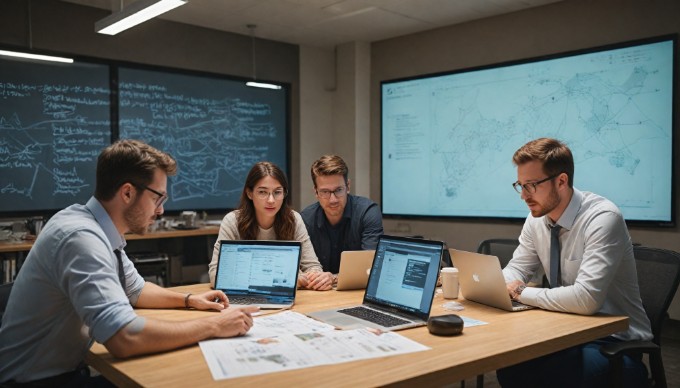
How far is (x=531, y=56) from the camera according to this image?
478 centimetres

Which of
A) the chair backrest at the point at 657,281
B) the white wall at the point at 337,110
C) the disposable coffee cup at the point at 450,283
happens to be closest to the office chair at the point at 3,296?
the disposable coffee cup at the point at 450,283

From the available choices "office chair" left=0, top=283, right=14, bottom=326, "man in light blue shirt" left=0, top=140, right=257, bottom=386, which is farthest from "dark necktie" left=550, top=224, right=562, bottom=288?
"office chair" left=0, top=283, right=14, bottom=326

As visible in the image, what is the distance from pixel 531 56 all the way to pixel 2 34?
4200mm

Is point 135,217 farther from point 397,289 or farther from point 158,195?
point 397,289

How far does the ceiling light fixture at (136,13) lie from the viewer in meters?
3.38

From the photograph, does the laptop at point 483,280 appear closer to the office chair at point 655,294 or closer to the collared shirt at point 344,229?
the office chair at point 655,294

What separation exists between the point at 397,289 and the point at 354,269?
1.51ft

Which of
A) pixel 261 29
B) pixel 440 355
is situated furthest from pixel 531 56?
pixel 440 355

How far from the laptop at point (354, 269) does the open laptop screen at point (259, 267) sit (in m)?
0.28

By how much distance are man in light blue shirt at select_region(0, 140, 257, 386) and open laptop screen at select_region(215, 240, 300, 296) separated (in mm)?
489

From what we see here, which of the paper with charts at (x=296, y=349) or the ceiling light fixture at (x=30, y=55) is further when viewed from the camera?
the ceiling light fixture at (x=30, y=55)

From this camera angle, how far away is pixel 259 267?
2.23 metres

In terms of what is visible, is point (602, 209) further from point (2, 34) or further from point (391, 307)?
point (2, 34)

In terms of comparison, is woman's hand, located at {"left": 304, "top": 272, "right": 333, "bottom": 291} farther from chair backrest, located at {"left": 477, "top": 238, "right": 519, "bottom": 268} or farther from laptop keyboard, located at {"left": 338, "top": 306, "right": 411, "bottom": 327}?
chair backrest, located at {"left": 477, "top": 238, "right": 519, "bottom": 268}
